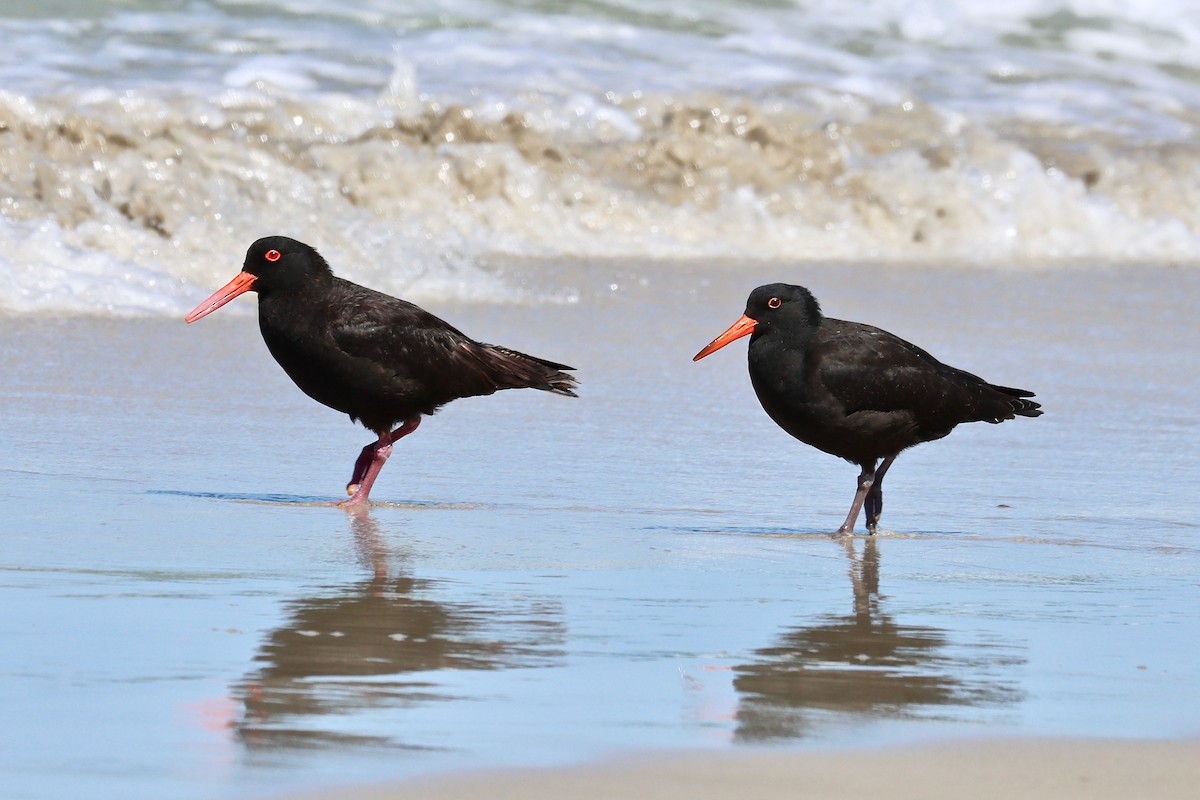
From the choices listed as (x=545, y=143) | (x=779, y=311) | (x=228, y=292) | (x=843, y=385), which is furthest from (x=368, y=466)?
(x=545, y=143)

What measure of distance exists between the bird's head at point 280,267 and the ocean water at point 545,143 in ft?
11.6

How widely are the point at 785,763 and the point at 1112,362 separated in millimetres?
6596

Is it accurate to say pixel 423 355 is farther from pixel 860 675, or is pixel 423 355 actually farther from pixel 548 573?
pixel 860 675

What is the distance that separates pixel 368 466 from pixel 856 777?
135 inches

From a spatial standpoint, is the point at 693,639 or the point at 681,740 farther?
the point at 693,639

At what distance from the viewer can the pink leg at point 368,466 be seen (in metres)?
6.27

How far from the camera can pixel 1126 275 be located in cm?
1380

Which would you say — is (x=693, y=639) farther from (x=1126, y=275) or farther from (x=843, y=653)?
(x=1126, y=275)

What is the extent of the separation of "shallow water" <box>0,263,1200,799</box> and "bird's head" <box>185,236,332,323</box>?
0.65 m

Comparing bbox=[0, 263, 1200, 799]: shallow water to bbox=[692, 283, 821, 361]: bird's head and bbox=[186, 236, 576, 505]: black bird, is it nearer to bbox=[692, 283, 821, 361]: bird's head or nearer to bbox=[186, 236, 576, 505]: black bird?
bbox=[186, 236, 576, 505]: black bird

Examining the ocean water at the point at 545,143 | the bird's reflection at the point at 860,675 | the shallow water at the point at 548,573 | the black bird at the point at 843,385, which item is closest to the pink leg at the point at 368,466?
the shallow water at the point at 548,573

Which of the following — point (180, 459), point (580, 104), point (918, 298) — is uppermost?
point (580, 104)

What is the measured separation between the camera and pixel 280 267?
662cm

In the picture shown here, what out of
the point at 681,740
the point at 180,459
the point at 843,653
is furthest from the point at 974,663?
the point at 180,459
